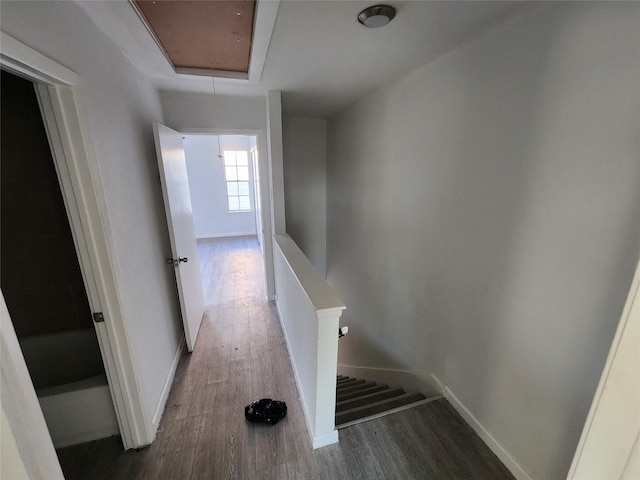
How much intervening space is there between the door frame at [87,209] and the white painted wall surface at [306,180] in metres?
2.73

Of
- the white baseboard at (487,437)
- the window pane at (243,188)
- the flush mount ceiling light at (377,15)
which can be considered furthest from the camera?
the window pane at (243,188)

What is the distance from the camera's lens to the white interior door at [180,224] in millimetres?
2057

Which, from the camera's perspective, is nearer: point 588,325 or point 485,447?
point 588,325

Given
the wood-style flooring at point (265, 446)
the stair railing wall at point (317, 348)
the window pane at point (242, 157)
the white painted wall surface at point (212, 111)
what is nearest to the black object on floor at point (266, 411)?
the wood-style flooring at point (265, 446)

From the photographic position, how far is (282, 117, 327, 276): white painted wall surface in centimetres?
376

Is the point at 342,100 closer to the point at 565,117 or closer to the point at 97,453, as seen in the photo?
the point at 565,117

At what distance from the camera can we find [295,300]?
194cm

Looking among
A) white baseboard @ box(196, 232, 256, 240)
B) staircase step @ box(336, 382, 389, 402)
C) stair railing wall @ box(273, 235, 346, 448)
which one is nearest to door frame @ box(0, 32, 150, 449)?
stair railing wall @ box(273, 235, 346, 448)

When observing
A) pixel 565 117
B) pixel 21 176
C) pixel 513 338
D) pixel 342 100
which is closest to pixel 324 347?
pixel 513 338

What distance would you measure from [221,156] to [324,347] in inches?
231

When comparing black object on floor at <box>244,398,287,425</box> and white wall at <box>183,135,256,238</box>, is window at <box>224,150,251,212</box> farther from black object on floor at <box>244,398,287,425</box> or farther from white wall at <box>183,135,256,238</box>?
black object on floor at <box>244,398,287,425</box>

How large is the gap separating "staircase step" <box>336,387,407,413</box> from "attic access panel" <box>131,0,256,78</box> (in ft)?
8.13

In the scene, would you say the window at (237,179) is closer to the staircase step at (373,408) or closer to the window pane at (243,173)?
the window pane at (243,173)

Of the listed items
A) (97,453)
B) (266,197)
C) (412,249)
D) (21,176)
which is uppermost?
(21,176)
